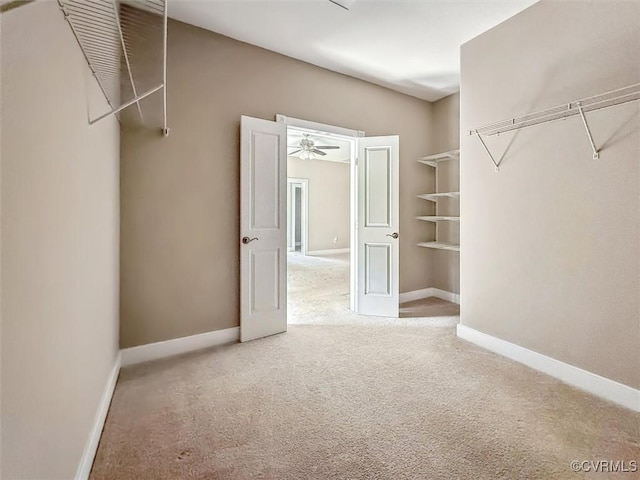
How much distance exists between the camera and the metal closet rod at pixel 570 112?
6.35 ft

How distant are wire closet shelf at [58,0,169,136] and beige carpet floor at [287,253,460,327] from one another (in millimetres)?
2497

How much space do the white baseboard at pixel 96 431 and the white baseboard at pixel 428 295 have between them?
11.0 feet

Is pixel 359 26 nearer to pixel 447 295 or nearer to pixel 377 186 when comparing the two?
pixel 377 186

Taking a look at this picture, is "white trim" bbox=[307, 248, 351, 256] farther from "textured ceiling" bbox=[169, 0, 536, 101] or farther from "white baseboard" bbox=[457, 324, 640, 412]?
"white baseboard" bbox=[457, 324, 640, 412]

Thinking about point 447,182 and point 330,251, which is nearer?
point 447,182

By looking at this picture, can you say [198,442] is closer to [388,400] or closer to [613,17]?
[388,400]

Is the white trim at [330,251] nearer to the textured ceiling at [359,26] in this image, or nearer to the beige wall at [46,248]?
the textured ceiling at [359,26]

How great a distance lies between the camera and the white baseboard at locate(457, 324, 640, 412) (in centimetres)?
195

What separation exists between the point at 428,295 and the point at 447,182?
164 centimetres

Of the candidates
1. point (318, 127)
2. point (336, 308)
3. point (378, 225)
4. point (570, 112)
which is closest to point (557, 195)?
point (570, 112)

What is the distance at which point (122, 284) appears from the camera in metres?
2.52

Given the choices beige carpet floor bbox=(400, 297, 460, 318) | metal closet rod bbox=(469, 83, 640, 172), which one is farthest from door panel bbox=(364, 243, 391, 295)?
metal closet rod bbox=(469, 83, 640, 172)

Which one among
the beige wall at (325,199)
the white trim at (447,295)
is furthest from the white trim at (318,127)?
the beige wall at (325,199)

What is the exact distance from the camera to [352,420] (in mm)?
1796
